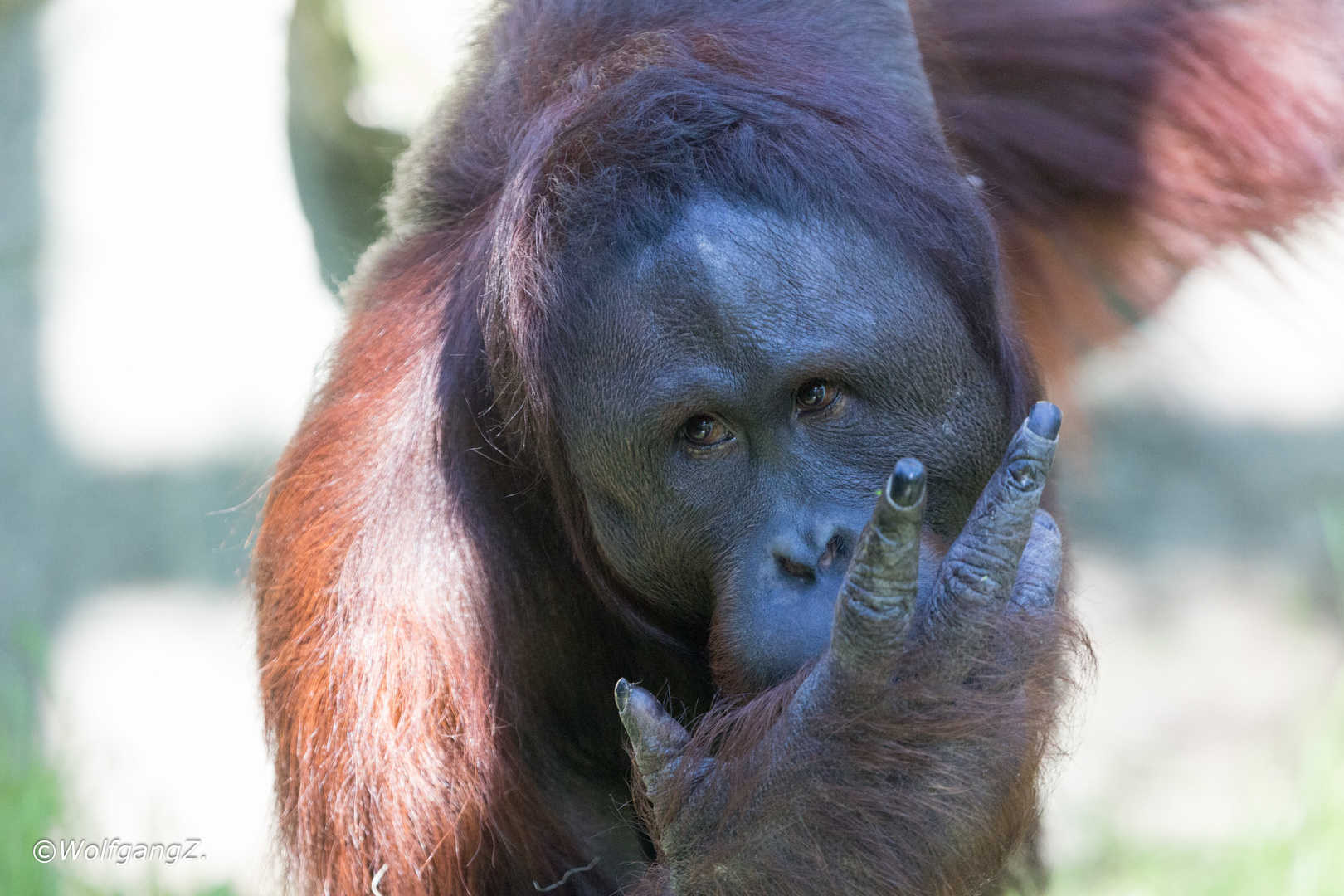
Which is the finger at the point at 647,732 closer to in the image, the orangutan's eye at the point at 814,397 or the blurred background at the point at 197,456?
the orangutan's eye at the point at 814,397

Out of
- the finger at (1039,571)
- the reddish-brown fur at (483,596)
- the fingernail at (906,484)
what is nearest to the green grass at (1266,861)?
the reddish-brown fur at (483,596)

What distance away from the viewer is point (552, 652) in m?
2.24

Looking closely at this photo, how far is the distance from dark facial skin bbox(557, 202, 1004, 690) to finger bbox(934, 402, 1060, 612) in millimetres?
135

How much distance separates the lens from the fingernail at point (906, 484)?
52.2 inches

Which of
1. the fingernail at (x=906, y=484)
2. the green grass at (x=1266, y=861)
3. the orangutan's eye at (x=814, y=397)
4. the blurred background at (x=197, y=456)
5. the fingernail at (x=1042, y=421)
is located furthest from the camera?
the blurred background at (x=197, y=456)

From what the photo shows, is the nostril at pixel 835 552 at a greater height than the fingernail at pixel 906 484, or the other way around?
the fingernail at pixel 906 484

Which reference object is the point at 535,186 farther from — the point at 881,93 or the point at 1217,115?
the point at 1217,115

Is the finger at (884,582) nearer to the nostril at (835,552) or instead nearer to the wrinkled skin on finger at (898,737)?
the wrinkled skin on finger at (898,737)

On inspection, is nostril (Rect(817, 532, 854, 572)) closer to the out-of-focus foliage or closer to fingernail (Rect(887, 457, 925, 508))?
fingernail (Rect(887, 457, 925, 508))

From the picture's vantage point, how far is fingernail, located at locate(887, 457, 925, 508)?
52.2 inches

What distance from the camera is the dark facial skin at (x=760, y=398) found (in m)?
1.68

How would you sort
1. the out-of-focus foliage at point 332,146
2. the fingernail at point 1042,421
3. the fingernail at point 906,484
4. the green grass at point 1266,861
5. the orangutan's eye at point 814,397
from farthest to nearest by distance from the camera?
the out-of-focus foliage at point 332,146
the green grass at point 1266,861
the orangutan's eye at point 814,397
the fingernail at point 1042,421
the fingernail at point 906,484

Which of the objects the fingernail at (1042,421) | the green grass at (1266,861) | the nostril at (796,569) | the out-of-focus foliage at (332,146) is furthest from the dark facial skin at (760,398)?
the green grass at (1266,861)

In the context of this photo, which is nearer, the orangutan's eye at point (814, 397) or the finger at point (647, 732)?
the finger at point (647, 732)
